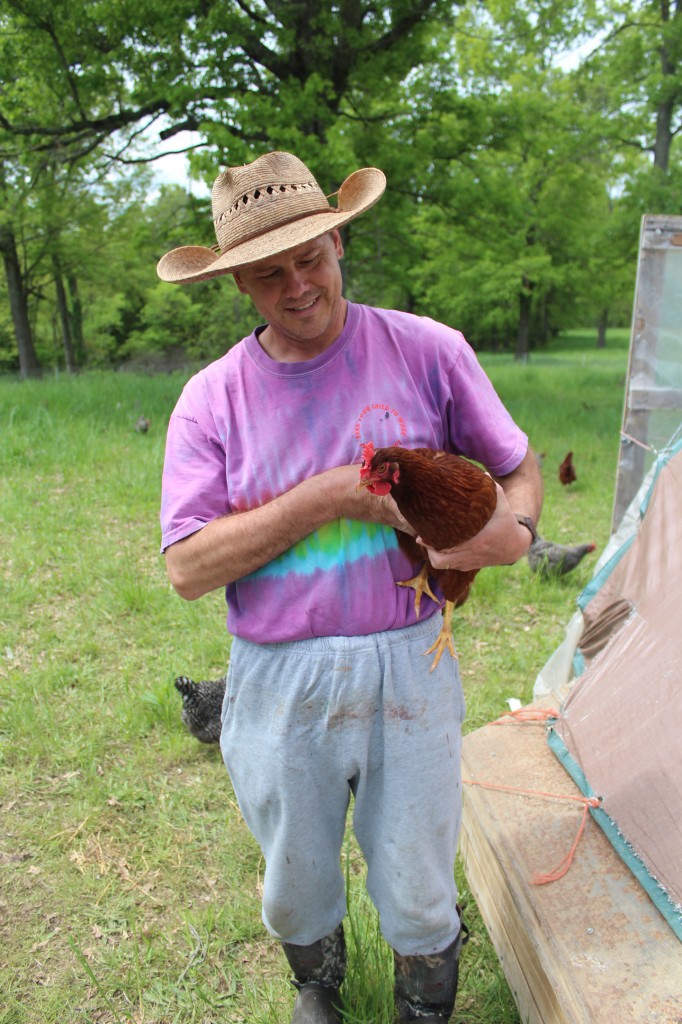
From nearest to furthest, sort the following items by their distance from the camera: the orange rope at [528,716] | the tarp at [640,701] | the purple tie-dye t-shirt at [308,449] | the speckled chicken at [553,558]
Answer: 1. the purple tie-dye t-shirt at [308,449]
2. the tarp at [640,701]
3. the orange rope at [528,716]
4. the speckled chicken at [553,558]

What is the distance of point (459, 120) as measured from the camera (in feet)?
35.2

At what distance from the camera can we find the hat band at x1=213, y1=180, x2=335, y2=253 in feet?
5.05

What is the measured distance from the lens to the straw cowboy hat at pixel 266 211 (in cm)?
147

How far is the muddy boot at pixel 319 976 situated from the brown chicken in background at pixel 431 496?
0.88 metres

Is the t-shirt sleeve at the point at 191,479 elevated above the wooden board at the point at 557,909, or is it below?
above

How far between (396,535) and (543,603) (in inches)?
144

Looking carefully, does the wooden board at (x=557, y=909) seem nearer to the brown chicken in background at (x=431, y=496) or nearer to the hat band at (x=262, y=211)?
the brown chicken in background at (x=431, y=496)

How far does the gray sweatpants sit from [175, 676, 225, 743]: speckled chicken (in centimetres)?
160

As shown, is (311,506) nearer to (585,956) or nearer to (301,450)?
(301,450)

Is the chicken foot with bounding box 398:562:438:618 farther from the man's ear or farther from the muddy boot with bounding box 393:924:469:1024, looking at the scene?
the muddy boot with bounding box 393:924:469:1024

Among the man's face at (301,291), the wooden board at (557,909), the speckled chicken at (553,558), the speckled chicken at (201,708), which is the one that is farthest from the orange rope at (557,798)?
the speckled chicken at (553,558)

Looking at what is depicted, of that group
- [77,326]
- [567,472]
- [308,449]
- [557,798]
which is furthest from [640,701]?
[77,326]

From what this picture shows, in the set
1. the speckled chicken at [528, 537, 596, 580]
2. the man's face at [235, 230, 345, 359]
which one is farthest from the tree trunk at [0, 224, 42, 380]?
the man's face at [235, 230, 345, 359]

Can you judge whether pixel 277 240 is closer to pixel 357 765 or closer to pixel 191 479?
pixel 191 479
